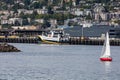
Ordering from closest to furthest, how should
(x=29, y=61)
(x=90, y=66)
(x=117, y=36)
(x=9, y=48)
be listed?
(x=90, y=66), (x=29, y=61), (x=9, y=48), (x=117, y=36)

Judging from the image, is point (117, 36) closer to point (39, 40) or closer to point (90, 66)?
point (39, 40)

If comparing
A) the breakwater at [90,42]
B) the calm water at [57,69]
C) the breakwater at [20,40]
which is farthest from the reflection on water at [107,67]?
the breakwater at [20,40]

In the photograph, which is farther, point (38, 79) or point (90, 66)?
point (90, 66)

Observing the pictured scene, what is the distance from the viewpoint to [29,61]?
7550 centimetres

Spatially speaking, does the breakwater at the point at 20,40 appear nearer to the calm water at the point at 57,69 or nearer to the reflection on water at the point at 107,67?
the calm water at the point at 57,69

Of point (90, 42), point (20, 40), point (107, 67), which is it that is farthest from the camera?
point (20, 40)

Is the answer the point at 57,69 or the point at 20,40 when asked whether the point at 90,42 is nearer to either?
the point at 20,40

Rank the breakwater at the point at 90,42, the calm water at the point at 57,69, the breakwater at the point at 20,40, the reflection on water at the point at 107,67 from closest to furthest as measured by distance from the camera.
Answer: the calm water at the point at 57,69, the reflection on water at the point at 107,67, the breakwater at the point at 90,42, the breakwater at the point at 20,40

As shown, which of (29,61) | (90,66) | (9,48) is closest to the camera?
(90,66)

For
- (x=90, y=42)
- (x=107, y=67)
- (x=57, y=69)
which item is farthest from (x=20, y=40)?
(x=57, y=69)

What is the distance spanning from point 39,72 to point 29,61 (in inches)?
472

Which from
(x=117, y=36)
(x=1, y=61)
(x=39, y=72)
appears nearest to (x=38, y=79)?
(x=39, y=72)

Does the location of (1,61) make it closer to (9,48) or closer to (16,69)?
(16,69)

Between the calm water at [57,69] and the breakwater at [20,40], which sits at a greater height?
the calm water at [57,69]
